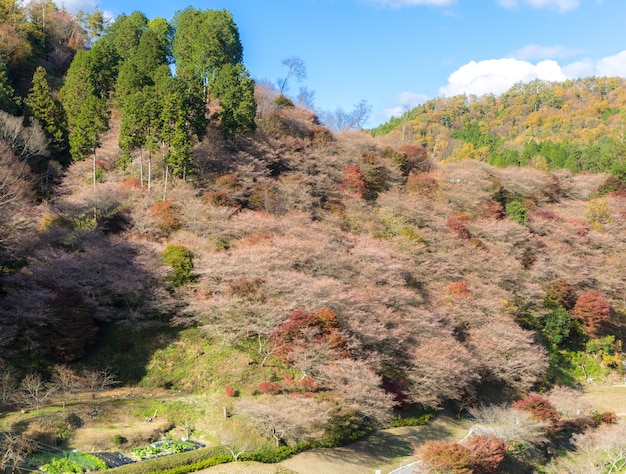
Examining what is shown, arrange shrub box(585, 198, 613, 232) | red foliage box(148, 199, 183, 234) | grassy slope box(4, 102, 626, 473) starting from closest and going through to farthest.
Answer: grassy slope box(4, 102, 626, 473) → red foliage box(148, 199, 183, 234) → shrub box(585, 198, 613, 232)

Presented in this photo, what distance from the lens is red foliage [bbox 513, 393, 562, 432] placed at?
22.1 m

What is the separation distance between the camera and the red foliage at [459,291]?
2859cm

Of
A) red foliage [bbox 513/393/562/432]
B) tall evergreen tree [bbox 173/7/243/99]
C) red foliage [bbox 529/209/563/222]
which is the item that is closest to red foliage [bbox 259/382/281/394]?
red foliage [bbox 513/393/562/432]

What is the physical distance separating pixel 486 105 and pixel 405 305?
280 ft

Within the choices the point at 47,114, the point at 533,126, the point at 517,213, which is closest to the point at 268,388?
the point at 47,114

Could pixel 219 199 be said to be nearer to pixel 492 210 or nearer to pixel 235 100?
pixel 235 100

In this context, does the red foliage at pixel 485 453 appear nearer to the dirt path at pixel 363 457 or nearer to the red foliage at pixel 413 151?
the dirt path at pixel 363 457

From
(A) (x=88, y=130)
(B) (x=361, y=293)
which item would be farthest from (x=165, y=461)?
(A) (x=88, y=130)

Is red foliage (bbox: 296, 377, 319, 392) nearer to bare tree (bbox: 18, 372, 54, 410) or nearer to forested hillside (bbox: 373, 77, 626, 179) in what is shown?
bare tree (bbox: 18, 372, 54, 410)

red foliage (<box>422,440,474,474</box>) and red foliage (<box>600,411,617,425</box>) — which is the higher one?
red foliage (<box>422,440,474,474</box>)

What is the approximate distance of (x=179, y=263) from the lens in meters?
23.0

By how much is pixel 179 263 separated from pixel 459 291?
15573 millimetres

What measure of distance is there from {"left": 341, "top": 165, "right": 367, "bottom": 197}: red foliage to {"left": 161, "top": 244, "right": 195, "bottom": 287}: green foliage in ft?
55.2

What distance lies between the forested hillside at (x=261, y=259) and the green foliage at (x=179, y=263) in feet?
0.22
